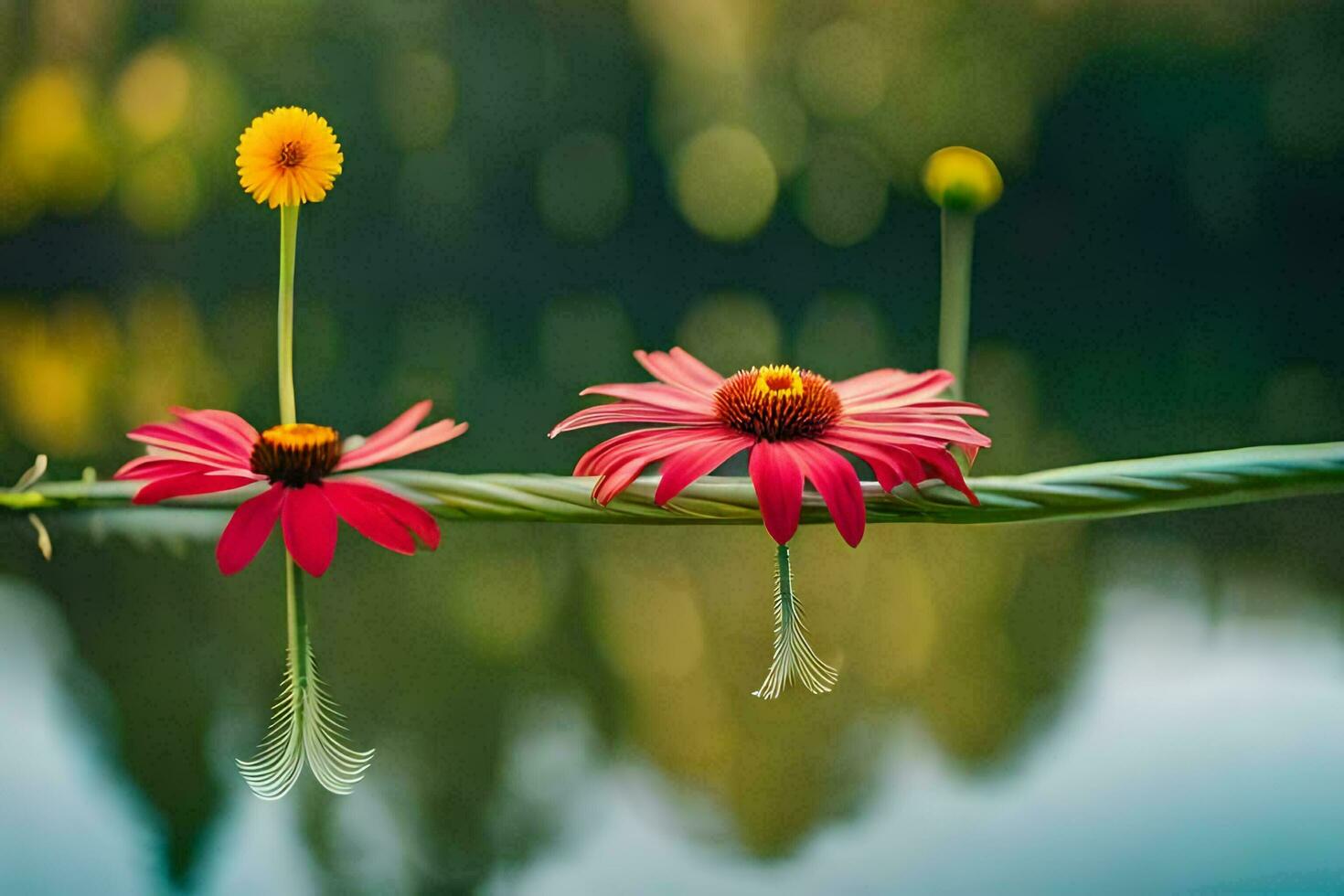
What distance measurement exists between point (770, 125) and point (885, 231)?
0.08 m

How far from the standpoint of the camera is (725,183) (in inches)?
20.4

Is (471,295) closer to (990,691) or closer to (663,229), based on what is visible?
(663,229)

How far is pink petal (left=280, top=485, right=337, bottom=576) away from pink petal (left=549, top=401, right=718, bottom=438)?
5 centimetres

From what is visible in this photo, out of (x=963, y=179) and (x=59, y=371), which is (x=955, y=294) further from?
(x=59, y=371)

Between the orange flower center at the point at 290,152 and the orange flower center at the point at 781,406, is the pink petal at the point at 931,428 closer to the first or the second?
the orange flower center at the point at 781,406

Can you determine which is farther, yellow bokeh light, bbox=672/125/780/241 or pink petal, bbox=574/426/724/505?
yellow bokeh light, bbox=672/125/780/241

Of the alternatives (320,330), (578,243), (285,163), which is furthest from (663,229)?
(285,163)

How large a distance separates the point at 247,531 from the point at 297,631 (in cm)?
3

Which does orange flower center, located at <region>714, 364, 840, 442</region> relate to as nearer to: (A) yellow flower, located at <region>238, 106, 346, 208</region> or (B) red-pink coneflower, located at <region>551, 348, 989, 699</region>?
(B) red-pink coneflower, located at <region>551, 348, 989, 699</region>

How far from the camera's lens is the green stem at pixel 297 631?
0.77 feet

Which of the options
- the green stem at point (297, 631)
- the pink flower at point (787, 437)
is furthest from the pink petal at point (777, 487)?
the green stem at point (297, 631)

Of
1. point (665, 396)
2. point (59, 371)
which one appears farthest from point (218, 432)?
point (59, 371)

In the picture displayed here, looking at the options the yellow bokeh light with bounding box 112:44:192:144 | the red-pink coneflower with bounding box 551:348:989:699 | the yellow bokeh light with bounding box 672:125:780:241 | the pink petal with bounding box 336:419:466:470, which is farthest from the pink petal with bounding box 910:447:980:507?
the yellow bokeh light with bounding box 112:44:192:144

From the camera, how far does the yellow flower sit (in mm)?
234
